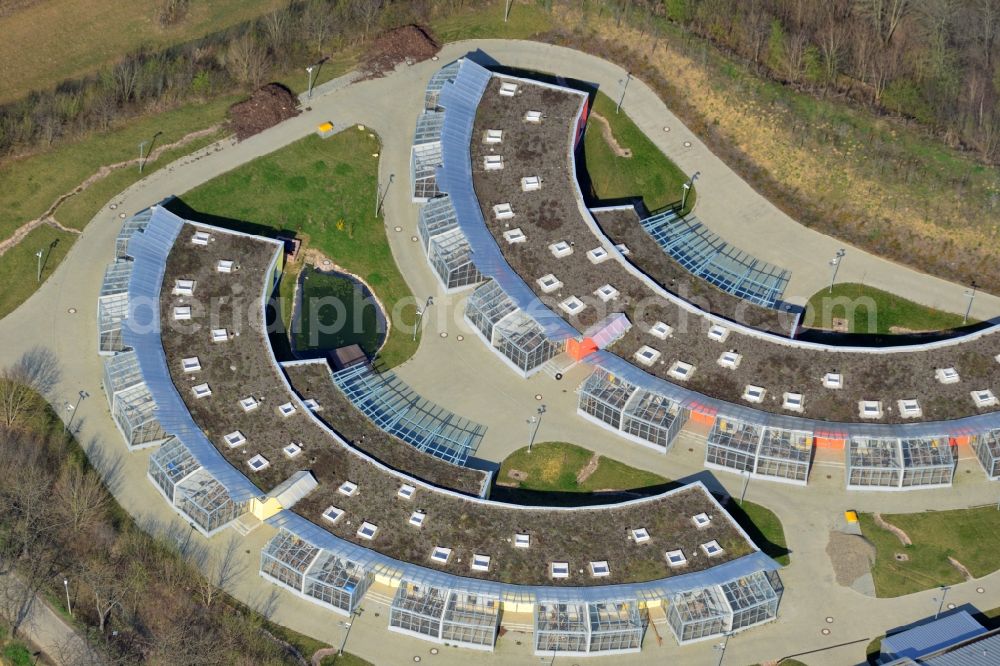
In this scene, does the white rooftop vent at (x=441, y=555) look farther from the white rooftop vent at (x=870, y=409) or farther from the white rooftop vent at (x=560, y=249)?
the white rooftop vent at (x=870, y=409)

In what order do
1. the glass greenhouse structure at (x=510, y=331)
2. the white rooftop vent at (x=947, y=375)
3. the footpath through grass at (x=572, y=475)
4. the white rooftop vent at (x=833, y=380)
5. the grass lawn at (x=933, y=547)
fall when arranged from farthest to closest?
the glass greenhouse structure at (x=510, y=331) < the white rooftop vent at (x=947, y=375) < the white rooftop vent at (x=833, y=380) < the footpath through grass at (x=572, y=475) < the grass lawn at (x=933, y=547)

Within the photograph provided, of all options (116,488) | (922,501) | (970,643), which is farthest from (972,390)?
(116,488)

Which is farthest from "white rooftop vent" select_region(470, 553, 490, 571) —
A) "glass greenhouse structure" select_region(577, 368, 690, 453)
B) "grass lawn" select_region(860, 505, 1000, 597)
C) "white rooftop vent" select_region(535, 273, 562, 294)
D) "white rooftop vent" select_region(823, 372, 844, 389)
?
"white rooftop vent" select_region(823, 372, 844, 389)

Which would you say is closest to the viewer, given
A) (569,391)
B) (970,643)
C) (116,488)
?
(970,643)

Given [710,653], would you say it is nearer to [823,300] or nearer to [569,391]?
[569,391]

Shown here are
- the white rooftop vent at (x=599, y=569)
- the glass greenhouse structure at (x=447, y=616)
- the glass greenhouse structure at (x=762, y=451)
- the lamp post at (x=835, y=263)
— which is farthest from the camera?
the lamp post at (x=835, y=263)

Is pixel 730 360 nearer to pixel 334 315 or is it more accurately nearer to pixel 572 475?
pixel 572 475

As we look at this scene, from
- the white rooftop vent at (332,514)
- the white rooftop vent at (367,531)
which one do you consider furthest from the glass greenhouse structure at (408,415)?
the white rooftop vent at (332,514)
